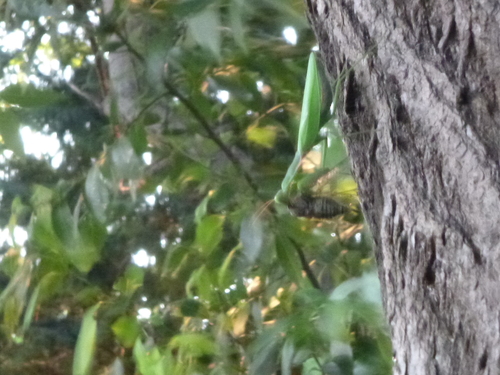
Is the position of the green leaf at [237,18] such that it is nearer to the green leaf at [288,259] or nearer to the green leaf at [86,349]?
the green leaf at [288,259]

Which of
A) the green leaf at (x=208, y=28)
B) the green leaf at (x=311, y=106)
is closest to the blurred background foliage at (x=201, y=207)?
the green leaf at (x=208, y=28)

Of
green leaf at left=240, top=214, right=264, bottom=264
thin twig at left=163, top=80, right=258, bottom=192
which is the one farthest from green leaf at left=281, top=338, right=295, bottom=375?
thin twig at left=163, top=80, right=258, bottom=192

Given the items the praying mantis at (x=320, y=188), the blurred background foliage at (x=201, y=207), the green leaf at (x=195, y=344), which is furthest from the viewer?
the green leaf at (x=195, y=344)

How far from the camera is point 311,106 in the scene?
321mm

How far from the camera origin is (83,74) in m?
1.01

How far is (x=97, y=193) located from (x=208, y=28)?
0.22m

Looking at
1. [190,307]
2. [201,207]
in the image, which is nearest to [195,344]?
[190,307]

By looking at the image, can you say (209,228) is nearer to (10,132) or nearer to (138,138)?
(138,138)

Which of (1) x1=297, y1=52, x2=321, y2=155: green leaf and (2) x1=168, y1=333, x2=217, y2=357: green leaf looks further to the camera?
(2) x1=168, y1=333, x2=217, y2=357: green leaf

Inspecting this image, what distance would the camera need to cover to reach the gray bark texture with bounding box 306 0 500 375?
0.27 m

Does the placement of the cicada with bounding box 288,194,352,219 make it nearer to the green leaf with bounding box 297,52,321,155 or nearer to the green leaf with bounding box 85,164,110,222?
the green leaf with bounding box 297,52,321,155

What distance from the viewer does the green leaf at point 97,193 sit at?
58cm

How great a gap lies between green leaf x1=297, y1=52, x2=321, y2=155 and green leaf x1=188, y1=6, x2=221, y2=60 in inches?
6.6

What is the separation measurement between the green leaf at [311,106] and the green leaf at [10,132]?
0.32 meters
